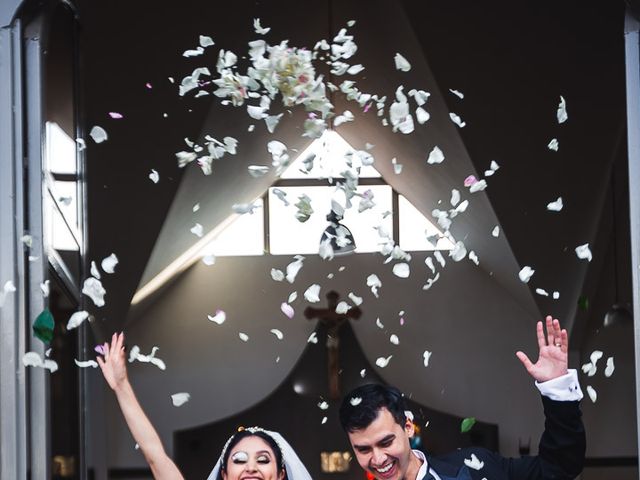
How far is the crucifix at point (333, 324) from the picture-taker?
11695mm

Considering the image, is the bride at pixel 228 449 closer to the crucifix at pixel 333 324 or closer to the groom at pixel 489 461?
the groom at pixel 489 461

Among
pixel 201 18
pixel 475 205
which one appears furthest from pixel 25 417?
pixel 475 205

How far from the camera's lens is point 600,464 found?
38.1 feet

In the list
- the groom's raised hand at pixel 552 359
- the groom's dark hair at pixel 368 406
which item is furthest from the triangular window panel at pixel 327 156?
the groom's raised hand at pixel 552 359

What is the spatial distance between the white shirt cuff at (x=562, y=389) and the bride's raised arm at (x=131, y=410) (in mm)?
1313

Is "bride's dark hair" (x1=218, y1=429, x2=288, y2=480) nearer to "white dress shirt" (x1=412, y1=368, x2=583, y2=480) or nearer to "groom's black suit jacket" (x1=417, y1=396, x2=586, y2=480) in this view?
"groom's black suit jacket" (x1=417, y1=396, x2=586, y2=480)

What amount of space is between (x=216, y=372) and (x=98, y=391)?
1.27 m

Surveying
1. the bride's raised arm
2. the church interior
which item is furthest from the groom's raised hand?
the bride's raised arm

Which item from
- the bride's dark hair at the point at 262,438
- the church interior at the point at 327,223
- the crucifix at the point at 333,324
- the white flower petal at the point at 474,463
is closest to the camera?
the white flower petal at the point at 474,463

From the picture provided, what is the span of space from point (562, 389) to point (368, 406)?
0.60 meters

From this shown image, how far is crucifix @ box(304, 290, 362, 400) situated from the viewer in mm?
11695

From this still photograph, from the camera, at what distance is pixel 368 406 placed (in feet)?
12.7

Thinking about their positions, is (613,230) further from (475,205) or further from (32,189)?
(32,189)

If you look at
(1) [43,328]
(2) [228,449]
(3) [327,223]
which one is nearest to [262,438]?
(2) [228,449]
